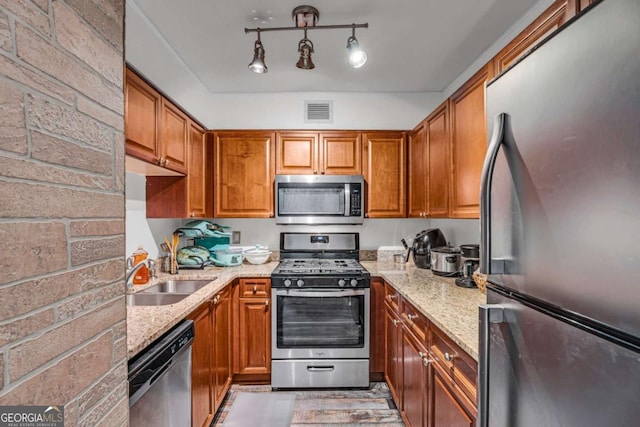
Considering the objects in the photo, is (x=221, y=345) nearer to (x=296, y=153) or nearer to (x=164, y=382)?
(x=164, y=382)

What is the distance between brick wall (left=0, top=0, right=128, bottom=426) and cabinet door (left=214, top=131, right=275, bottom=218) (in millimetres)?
1981

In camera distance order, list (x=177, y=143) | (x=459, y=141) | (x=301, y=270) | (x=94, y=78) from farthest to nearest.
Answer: (x=301, y=270) < (x=177, y=143) < (x=459, y=141) < (x=94, y=78)

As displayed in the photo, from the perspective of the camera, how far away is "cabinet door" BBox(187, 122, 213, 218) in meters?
2.52

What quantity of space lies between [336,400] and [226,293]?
117cm

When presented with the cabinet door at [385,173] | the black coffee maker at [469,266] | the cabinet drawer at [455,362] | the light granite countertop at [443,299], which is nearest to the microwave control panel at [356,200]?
the cabinet door at [385,173]

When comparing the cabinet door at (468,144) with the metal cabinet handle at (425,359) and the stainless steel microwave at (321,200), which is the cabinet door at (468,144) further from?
the stainless steel microwave at (321,200)

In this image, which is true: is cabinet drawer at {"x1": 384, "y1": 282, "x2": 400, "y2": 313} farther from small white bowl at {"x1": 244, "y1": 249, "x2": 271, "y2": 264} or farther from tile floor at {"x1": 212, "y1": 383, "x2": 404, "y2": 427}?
small white bowl at {"x1": 244, "y1": 249, "x2": 271, "y2": 264}

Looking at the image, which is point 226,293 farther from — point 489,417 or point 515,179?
point 515,179

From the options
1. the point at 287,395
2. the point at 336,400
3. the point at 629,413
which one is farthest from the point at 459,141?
the point at 287,395

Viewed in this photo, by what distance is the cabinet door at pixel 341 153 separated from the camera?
2959 mm

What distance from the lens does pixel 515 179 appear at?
0.68 metres

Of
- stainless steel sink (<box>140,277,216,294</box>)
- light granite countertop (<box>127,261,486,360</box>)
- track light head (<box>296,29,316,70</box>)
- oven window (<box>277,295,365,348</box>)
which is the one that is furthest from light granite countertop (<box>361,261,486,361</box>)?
track light head (<box>296,29,316,70</box>)

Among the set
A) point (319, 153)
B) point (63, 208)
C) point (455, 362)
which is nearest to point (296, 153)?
point (319, 153)

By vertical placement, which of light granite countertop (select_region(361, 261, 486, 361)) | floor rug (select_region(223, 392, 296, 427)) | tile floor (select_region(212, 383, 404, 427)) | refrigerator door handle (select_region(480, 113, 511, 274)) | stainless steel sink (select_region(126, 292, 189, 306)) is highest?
refrigerator door handle (select_region(480, 113, 511, 274))
